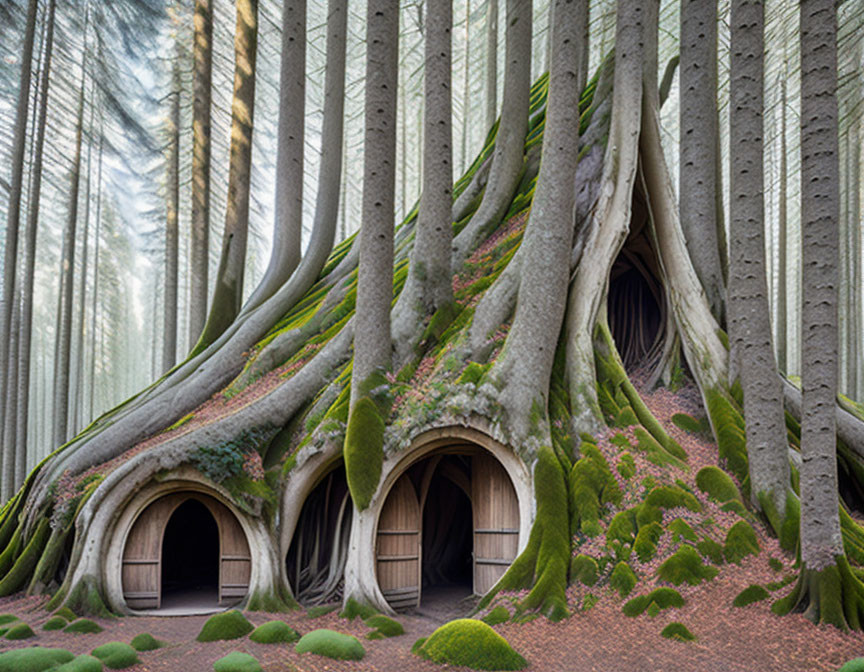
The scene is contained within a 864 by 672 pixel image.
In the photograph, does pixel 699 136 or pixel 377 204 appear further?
pixel 699 136

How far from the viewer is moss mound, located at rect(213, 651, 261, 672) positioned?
209 inches

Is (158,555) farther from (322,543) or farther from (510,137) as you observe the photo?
(510,137)

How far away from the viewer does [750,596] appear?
6207 millimetres

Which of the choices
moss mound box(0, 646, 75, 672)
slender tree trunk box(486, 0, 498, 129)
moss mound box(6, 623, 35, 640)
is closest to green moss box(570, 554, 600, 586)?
moss mound box(0, 646, 75, 672)

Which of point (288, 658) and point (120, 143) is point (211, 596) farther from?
point (120, 143)

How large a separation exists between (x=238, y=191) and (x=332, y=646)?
404 inches

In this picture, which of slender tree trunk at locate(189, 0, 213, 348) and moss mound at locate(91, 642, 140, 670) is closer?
moss mound at locate(91, 642, 140, 670)

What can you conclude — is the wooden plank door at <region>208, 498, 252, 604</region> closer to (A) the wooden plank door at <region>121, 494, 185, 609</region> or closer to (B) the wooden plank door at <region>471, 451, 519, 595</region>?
(A) the wooden plank door at <region>121, 494, 185, 609</region>

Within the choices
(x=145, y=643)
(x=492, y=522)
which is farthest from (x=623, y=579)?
(x=145, y=643)

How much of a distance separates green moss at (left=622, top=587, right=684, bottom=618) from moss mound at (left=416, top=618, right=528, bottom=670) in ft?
4.84

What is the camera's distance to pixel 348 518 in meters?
9.05

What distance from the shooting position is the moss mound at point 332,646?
19.4 feet

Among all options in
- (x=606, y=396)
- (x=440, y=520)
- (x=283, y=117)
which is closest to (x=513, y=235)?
(x=606, y=396)

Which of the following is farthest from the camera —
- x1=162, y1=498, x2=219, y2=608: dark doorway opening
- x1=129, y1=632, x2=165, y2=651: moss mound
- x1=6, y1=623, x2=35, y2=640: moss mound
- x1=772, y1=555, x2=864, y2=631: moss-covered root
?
x1=162, y1=498, x2=219, y2=608: dark doorway opening
